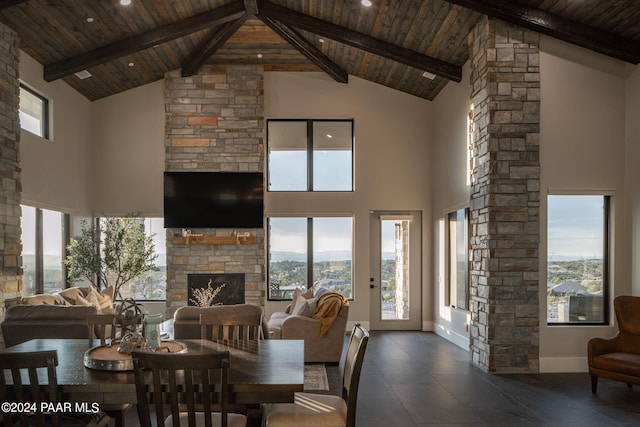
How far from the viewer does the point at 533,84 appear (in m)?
5.95

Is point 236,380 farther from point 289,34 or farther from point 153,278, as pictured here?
point 153,278

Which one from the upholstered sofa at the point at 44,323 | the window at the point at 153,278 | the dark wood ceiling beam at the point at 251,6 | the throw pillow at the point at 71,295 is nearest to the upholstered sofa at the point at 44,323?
the upholstered sofa at the point at 44,323

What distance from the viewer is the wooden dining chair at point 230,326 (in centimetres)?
372

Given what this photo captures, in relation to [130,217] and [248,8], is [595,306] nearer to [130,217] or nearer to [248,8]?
[248,8]

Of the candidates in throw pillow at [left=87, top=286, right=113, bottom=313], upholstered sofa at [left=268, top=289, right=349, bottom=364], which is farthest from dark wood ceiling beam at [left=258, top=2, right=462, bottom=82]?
throw pillow at [left=87, top=286, right=113, bottom=313]

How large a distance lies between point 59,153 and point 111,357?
20.8 feet

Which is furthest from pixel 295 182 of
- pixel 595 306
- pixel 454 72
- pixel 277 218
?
pixel 595 306

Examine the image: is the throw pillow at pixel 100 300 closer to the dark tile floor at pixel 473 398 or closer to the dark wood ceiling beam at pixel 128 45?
the dark tile floor at pixel 473 398

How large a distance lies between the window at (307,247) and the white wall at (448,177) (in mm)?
1700

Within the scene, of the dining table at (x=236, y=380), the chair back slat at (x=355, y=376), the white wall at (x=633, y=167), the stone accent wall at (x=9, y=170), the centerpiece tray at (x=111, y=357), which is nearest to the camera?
the dining table at (x=236, y=380)

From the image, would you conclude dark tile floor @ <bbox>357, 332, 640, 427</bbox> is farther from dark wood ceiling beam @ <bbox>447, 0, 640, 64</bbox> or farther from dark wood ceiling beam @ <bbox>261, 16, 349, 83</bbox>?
dark wood ceiling beam @ <bbox>261, 16, 349, 83</bbox>

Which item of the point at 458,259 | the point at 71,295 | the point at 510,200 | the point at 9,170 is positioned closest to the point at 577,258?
the point at 510,200

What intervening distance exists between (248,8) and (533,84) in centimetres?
420

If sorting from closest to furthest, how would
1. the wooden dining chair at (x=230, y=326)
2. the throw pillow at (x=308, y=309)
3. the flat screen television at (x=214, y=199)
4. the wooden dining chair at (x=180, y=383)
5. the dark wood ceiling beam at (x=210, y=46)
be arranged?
the wooden dining chair at (x=180, y=383)
the wooden dining chair at (x=230, y=326)
the throw pillow at (x=308, y=309)
the dark wood ceiling beam at (x=210, y=46)
the flat screen television at (x=214, y=199)
